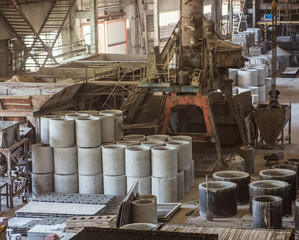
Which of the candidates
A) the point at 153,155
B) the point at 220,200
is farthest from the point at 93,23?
the point at 220,200

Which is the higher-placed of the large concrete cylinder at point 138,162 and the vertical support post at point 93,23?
the vertical support post at point 93,23

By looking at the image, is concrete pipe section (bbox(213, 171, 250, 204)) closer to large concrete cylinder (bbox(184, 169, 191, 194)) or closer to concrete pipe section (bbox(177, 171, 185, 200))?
concrete pipe section (bbox(177, 171, 185, 200))

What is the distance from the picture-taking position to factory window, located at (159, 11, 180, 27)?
150 feet

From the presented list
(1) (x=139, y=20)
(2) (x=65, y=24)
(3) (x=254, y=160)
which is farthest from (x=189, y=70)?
(1) (x=139, y=20)

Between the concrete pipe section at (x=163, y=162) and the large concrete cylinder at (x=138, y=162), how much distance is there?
0.15 metres

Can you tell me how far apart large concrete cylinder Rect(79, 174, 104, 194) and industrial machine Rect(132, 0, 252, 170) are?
412 centimetres

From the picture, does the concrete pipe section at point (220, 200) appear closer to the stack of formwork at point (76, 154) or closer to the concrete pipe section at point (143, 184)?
the concrete pipe section at point (143, 184)

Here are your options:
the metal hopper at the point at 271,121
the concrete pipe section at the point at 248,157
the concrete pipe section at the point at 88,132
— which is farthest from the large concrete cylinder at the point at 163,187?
the metal hopper at the point at 271,121

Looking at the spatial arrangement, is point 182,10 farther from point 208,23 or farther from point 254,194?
point 254,194

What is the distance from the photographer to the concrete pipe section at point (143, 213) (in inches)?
500

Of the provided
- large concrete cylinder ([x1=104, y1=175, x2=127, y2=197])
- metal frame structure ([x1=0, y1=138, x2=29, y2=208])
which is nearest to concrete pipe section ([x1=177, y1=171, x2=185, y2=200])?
large concrete cylinder ([x1=104, y1=175, x2=127, y2=197])

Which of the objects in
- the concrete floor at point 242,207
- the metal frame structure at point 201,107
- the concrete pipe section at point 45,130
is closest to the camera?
the concrete floor at point 242,207

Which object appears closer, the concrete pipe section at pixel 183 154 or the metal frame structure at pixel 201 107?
the concrete pipe section at pixel 183 154

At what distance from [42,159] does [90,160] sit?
4.34 feet
